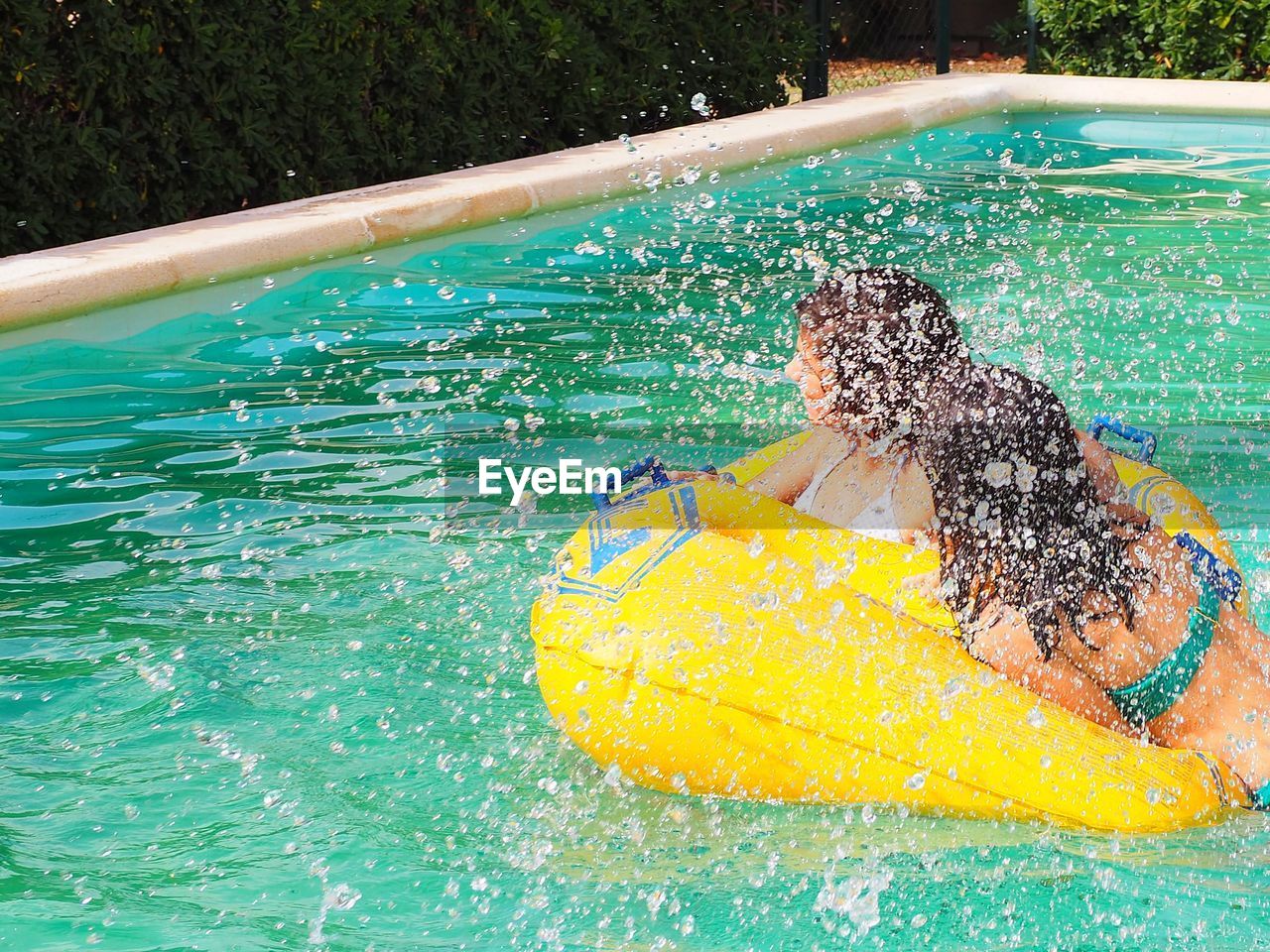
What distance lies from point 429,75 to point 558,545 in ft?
16.4

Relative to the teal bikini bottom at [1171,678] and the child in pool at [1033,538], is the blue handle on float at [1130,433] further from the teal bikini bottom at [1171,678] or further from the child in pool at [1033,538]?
the teal bikini bottom at [1171,678]

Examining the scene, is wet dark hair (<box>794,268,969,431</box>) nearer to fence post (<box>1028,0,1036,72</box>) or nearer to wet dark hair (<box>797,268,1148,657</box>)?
wet dark hair (<box>797,268,1148,657</box>)

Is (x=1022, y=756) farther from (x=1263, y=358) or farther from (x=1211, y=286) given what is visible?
(x=1211, y=286)

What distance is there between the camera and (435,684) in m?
3.99

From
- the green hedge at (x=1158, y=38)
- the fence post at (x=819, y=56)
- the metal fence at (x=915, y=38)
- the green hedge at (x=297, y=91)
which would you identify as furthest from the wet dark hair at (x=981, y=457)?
the metal fence at (x=915, y=38)

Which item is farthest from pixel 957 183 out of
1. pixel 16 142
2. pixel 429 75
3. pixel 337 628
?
pixel 337 628

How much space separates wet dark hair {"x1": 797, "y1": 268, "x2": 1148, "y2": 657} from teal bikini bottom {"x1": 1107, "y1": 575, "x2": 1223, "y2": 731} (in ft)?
0.54

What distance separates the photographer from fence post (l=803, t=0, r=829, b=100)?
1197 centimetres

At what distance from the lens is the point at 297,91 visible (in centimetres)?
830

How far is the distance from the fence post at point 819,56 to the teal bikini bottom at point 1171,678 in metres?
9.04

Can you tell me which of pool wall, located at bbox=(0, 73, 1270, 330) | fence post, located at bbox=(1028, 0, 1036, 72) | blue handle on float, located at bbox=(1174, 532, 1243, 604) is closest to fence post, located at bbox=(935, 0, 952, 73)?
fence post, located at bbox=(1028, 0, 1036, 72)

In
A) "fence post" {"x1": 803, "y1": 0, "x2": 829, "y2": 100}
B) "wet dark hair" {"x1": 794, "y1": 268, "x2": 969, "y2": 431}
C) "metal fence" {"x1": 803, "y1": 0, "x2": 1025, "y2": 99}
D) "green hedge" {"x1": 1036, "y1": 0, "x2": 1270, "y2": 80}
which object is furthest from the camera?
"metal fence" {"x1": 803, "y1": 0, "x2": 1025, "y2": 99}

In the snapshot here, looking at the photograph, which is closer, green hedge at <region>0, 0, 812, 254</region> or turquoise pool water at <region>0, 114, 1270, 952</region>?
turquoise pool water at <region>0, 114, 1270, 952</region>
